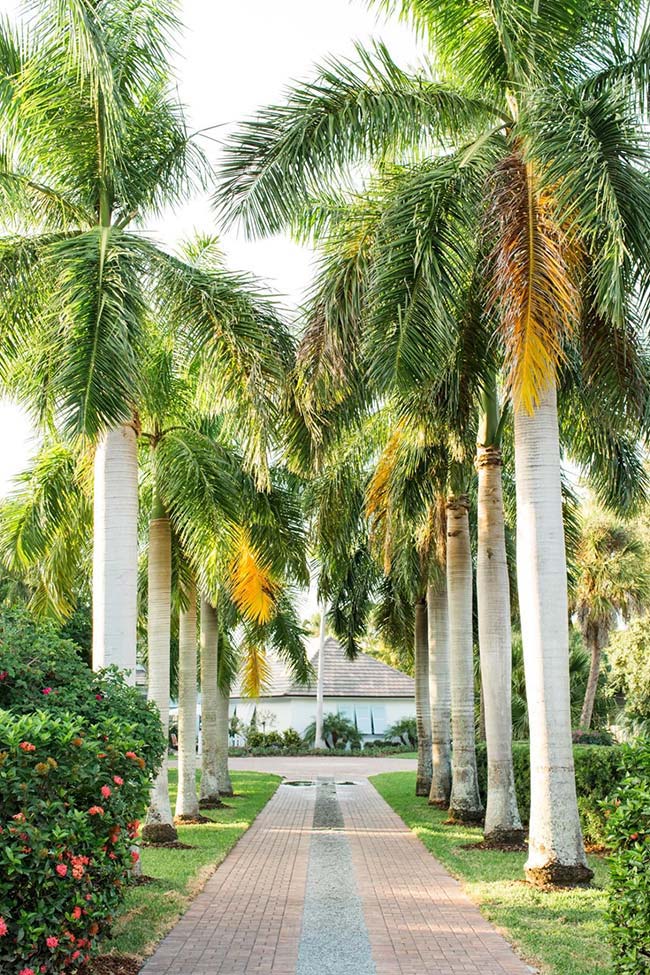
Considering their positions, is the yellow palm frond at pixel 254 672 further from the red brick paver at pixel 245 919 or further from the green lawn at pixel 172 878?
the red brick paver at pixel 245 919

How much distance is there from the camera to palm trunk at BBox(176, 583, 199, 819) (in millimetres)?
17609

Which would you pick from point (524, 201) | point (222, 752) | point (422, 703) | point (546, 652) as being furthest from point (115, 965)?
point (422, 703)

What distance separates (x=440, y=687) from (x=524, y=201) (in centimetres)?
1232

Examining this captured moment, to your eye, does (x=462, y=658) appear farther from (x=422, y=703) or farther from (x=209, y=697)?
(x=422, y=703)

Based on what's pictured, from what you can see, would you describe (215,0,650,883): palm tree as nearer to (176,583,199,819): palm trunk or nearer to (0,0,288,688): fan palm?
(0,0,288,688): fan palm

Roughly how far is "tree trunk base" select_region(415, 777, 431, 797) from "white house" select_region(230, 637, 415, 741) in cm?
2692

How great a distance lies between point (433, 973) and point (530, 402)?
5762 millimetres

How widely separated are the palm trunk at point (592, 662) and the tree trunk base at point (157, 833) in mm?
22027

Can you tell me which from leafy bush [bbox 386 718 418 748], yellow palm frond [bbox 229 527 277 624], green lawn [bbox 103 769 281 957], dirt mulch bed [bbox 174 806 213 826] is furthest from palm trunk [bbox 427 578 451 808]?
leafy bush [bbox 386 718 418 748]

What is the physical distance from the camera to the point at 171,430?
46.4 ft

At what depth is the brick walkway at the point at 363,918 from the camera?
7.80 m

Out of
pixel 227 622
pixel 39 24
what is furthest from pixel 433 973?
pixel 227 622

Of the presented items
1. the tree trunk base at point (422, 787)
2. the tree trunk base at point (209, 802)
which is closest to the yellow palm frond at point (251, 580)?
the tree trunk base at point (209, 802)

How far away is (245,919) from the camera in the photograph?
954 centimetres
